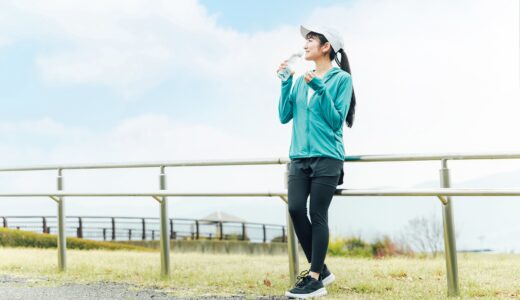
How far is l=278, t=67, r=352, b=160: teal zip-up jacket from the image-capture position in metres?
4.41

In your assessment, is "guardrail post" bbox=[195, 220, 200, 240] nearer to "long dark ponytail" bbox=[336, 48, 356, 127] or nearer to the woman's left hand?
"long dark ponytail" bbox=[336, 48, 356, 127]

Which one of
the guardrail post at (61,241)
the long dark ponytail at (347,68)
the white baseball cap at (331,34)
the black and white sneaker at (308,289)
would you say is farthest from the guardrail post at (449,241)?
the guardrail post at (61,241)

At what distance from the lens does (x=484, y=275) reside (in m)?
5.60

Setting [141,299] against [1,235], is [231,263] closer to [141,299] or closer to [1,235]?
[141,299]

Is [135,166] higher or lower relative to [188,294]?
higher

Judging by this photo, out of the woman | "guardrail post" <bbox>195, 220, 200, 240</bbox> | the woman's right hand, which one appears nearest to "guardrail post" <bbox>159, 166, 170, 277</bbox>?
the woman

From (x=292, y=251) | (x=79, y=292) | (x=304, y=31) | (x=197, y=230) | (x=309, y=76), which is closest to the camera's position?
(x=309, y=76)

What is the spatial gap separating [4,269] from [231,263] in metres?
2.42

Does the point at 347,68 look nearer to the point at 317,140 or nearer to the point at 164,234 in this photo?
the point at 317,140

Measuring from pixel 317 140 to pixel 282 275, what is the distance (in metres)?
2.10

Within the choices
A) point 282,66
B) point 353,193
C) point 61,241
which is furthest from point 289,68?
point 61,241

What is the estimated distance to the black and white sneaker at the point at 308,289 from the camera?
4555mm

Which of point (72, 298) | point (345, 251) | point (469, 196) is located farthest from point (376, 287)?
point (345, 251)

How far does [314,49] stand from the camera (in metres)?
4.62
